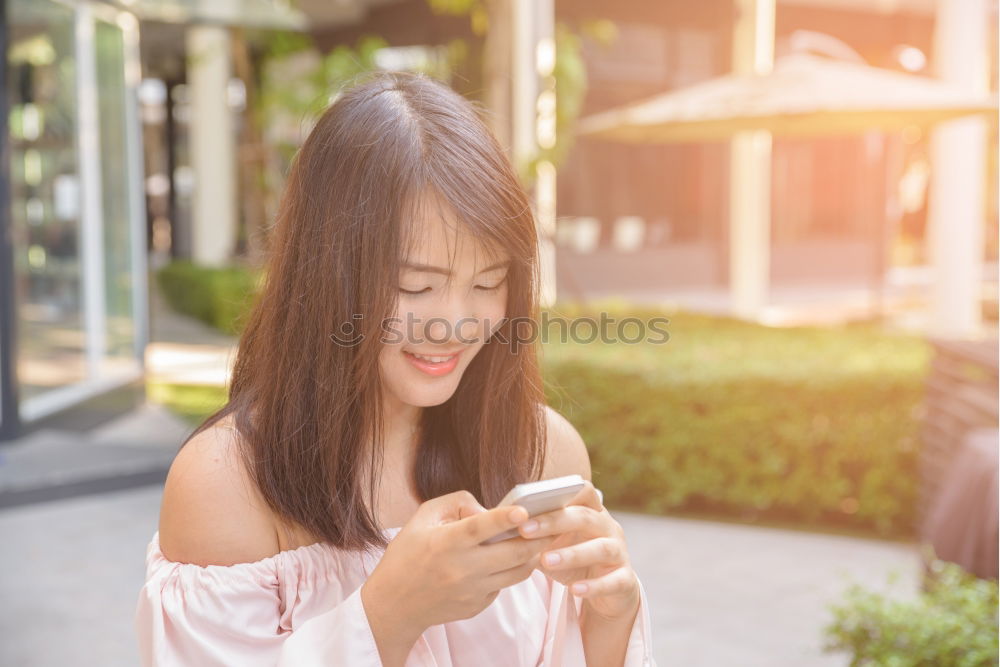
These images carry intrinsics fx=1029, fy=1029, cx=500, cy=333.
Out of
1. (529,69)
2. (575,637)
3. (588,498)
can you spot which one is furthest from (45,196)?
(588,498)

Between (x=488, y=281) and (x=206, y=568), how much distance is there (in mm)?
482

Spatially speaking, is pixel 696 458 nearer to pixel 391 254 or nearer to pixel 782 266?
pixel 391 254

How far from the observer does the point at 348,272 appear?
4.02 ft

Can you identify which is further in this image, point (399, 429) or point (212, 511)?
point (399, 429)

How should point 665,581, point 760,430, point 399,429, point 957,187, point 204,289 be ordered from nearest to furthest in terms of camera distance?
point 399,429 → point 665,581 → point 760,430 → point 957,187 → point 204,289

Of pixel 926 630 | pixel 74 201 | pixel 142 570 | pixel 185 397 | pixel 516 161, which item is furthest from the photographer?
pixel 185 397

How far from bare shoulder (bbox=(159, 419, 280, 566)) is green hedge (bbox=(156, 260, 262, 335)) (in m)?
8.41

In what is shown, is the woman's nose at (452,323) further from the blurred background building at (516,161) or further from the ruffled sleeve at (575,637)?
the blurred background building at (516,161)

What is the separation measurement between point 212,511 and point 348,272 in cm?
33

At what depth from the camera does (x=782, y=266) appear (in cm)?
1619

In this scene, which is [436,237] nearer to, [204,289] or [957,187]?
[957,187]

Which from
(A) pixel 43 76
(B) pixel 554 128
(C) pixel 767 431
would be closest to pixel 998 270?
(B) pixel 554 128

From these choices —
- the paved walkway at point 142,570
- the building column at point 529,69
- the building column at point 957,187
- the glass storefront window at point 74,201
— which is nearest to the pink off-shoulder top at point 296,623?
the paved walkway at point 142,570

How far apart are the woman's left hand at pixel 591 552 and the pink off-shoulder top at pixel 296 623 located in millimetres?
95
